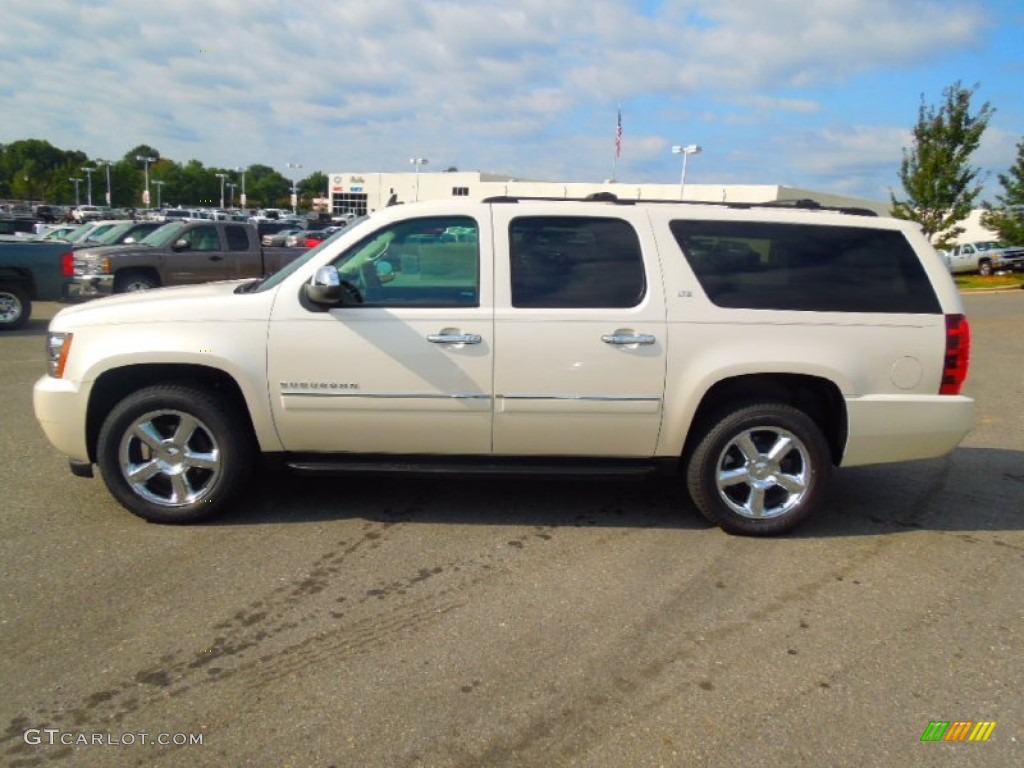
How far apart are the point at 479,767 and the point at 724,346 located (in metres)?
2.66

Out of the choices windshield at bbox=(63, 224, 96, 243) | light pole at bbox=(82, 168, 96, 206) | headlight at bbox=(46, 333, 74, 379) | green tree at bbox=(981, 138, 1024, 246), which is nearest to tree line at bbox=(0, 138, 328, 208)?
light pole at bbox=(82, 168, 96, 206)

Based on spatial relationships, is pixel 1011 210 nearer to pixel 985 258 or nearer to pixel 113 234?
pixel 985 258

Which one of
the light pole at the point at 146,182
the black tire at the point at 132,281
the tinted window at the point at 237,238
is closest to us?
the black tire at the point at 132,281

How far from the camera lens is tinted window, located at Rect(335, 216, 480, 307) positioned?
4.30 meters

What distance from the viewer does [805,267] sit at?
4457mm

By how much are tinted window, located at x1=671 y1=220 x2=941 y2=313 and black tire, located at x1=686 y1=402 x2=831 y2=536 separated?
0.66 m

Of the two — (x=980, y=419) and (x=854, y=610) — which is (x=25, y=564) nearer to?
(x=854, y=610)

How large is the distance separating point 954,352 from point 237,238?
43.9 feet

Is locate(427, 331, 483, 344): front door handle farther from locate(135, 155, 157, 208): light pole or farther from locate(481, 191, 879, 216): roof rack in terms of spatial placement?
locate(135, 155, 157, 208): light pole

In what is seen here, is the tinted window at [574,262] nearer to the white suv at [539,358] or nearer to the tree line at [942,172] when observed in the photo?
the white suv at [539,358]

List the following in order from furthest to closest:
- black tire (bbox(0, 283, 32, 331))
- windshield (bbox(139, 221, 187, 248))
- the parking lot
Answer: windshield (bbox(139, 221, 187, 248))
black tire (bbox(0, 283, 32, 331))
the parking lot

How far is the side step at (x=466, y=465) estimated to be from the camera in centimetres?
439

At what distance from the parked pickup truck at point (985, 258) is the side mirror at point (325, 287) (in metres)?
35.5

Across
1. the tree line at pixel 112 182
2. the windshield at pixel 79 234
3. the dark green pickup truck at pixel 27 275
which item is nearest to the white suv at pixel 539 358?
the dark green pickup truck at pixel 27 275
